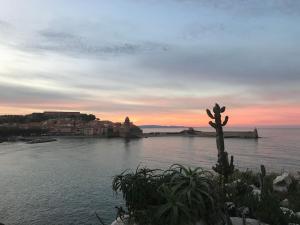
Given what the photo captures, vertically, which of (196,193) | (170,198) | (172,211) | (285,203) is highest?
(196,193)

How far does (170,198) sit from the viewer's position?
13367mm

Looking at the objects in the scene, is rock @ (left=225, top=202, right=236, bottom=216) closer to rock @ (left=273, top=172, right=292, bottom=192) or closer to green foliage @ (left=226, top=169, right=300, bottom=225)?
green foliage @ (left=226, top=169, right=300, bottom=225)

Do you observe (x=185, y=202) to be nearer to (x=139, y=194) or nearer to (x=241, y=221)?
(x=139, y=194)

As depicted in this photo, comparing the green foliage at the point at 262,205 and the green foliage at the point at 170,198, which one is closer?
the green foliage at the point at 170,198

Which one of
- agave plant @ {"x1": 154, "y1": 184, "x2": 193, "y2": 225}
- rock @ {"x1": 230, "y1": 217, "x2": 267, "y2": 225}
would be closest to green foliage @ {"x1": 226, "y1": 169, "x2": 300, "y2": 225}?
rock @ {"x1": 230, "y1": 217, "x2": 267, "y2": 225}

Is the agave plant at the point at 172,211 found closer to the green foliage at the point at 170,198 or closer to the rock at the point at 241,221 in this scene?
the green foliage at the point at 170,198

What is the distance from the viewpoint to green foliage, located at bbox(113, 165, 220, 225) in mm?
13211

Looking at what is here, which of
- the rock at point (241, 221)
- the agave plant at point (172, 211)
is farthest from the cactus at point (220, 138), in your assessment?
the agave plant at point (172, 211)

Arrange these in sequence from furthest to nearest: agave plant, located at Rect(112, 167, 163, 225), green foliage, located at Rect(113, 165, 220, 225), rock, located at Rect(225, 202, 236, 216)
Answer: rock, located at Rect(225, 202, 236, 216) < agave plant, located at Rect(112, 167, 163, 225) < green foliage, located at Rect(113, 165, 220, 225)

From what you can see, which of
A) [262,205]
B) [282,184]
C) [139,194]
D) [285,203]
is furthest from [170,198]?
[282,184]

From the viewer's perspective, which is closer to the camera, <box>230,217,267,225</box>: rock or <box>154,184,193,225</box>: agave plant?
<box>154,184,193,225</box>: agave plant

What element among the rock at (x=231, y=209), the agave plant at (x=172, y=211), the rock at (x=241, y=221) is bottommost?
the rock at (x=241, y=221)

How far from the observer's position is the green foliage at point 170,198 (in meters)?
13.2

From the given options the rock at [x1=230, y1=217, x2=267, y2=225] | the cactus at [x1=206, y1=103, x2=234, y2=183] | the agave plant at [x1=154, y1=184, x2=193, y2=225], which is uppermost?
the cactus at [x1=206, y1=103, x2=234, y2=183]
